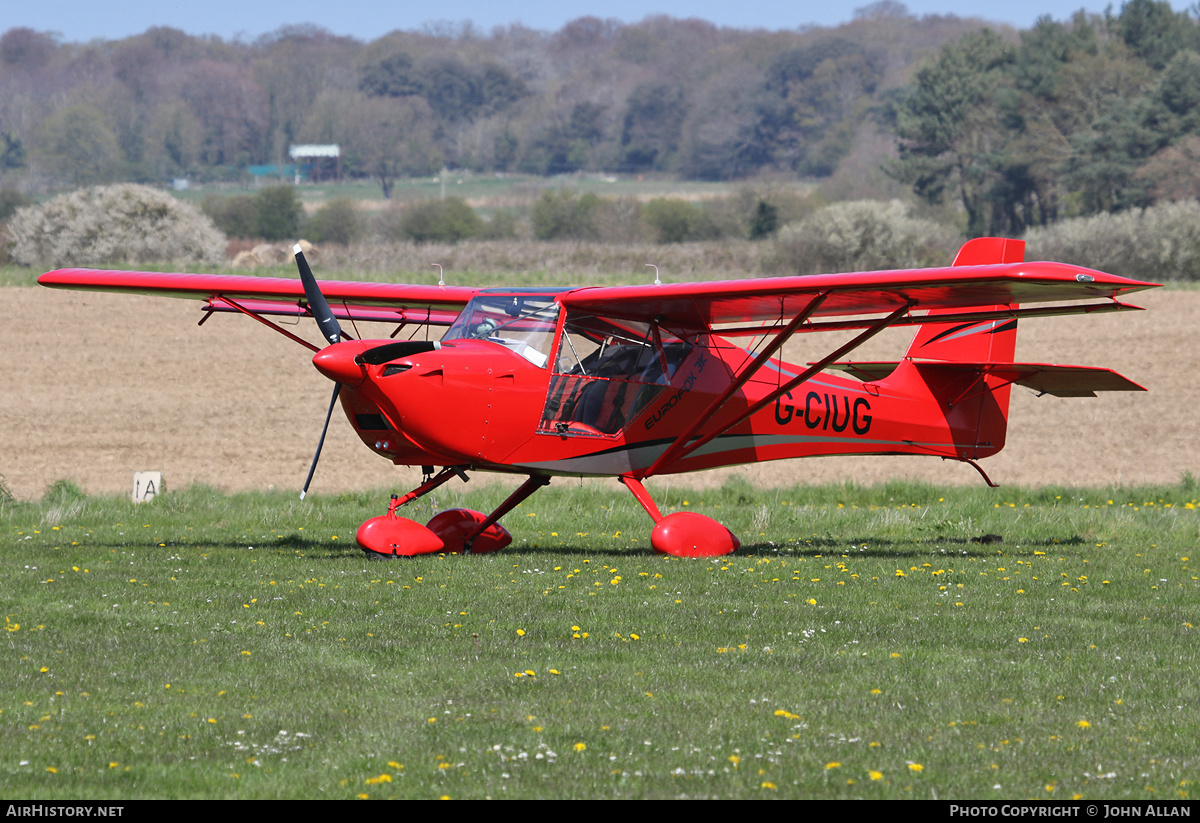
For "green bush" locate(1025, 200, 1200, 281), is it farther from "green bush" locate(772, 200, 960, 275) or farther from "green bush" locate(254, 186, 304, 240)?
"green bush" locate(254, 186, 304, 240)

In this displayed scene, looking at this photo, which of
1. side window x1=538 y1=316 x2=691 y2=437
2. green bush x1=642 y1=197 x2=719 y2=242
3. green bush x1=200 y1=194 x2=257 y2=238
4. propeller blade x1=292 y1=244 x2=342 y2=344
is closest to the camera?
propeller blade x1=292 y1=244 x2=342 y2=344

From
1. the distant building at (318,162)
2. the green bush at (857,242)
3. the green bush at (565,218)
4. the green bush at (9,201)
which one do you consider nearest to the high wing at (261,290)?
the green bush at (857,242)

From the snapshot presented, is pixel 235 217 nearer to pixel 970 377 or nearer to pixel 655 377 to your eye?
pixel 970 377

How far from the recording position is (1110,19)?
94750mm

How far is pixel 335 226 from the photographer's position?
81.4 m

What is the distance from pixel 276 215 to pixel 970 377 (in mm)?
71454

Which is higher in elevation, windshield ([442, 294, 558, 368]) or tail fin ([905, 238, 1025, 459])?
windshield ([442, 294, 558, 368])

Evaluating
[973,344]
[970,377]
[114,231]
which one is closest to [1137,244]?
[973,344]

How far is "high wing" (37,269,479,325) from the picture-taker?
44.2 feet

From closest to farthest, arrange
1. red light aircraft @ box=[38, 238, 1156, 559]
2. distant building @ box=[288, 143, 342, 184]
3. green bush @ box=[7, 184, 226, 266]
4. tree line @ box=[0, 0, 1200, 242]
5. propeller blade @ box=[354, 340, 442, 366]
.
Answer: propeller blade @ box=[354, 340, 442, 366], red light aircraft @ box=[38, 238, 1156, 559], green bush @ box=[7, 184, 226, 266], tree line @ box=[0, 0, 1200, 242], distant building @ box=[288, 143, 342, 184]

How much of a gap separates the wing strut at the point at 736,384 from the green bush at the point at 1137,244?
41548 millimetres

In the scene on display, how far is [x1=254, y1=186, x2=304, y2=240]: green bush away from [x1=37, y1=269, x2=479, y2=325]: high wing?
66428mm

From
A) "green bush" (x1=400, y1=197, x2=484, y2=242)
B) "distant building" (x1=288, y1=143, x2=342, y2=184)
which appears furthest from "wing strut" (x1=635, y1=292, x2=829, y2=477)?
"distant building" (x1=288, y1=143, x2=342, y2=184)
